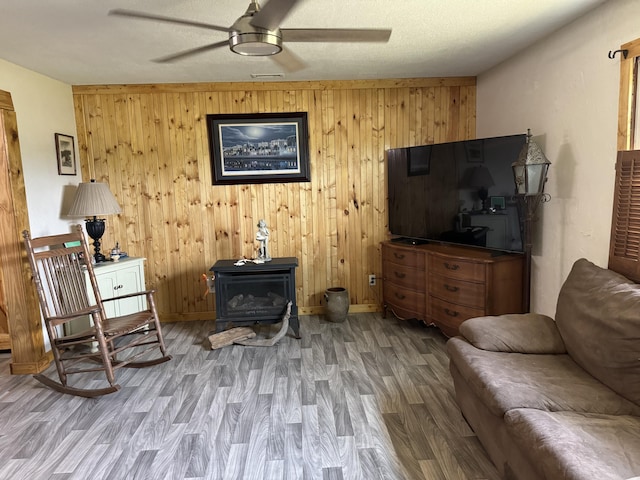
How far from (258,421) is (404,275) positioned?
203 centimetres

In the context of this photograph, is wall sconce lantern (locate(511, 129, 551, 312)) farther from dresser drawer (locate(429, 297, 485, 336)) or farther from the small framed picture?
dresser drawer (locate(429, 297, 485, 336))

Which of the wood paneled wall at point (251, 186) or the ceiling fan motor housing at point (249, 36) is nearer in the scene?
the ceiling fan motor housing at point (249, 36)

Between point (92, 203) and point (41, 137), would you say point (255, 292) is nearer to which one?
point (92, 203)

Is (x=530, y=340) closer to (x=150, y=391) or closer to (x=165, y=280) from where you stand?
(x=150, y=391)

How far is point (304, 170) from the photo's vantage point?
Result: 442cm

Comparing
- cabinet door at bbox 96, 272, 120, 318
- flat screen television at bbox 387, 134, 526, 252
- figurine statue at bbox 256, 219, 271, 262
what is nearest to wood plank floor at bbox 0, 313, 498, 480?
cabinet door at bbox 96, 272, 120, 318

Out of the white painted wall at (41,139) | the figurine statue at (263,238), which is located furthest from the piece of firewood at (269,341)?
the white painted wall at (41,139)

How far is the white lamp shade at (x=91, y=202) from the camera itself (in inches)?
147

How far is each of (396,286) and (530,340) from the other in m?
1.86

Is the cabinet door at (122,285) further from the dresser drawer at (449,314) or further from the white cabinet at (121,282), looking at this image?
the dresser drawer at (449,314)

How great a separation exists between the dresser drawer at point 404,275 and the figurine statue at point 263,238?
118cm

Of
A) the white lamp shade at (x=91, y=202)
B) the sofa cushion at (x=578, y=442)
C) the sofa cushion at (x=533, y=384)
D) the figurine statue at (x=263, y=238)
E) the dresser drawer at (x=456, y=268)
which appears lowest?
the sofa cushion at (x=578, y=442)

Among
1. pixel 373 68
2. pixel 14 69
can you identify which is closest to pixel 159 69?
pixel 14 69

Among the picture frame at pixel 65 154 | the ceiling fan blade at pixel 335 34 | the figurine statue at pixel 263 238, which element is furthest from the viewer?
the figurine statue at pixel 263 238
